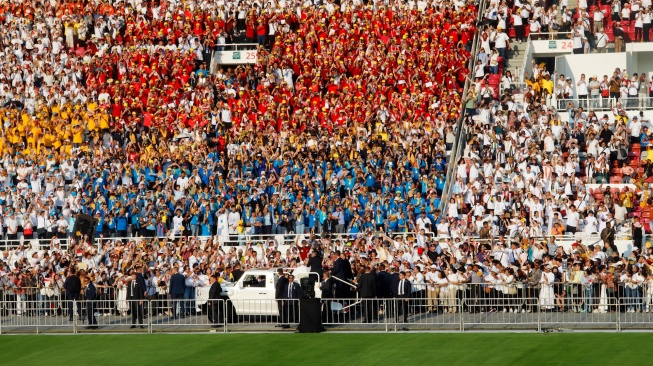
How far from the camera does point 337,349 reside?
93.4 ft

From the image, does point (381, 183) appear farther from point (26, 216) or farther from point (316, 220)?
point (26, 216)

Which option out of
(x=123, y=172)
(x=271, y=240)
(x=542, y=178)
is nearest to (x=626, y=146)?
(x=542, y=178)

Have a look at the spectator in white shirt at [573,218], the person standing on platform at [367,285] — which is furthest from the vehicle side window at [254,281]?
the spectator in white shirt at [573,218]

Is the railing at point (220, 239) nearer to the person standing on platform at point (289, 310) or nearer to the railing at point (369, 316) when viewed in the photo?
the railing at point (369, 316)

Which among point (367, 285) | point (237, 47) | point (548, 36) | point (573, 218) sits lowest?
point (367, 285)

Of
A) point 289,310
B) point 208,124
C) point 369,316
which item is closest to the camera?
point 289,310

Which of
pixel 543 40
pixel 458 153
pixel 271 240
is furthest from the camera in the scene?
pixel 543 40

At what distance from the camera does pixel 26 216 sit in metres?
43.6

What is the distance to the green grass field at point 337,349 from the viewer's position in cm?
2681

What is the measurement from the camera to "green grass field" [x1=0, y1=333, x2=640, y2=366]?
26.8 m

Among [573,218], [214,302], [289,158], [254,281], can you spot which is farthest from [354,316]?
[289,158]

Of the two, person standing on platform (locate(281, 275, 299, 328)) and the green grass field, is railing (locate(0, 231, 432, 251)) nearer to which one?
person standing on platform (locate(281, 275, 299, 328))

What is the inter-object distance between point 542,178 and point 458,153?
3.63 metres

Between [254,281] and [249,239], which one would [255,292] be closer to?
[254,281]
